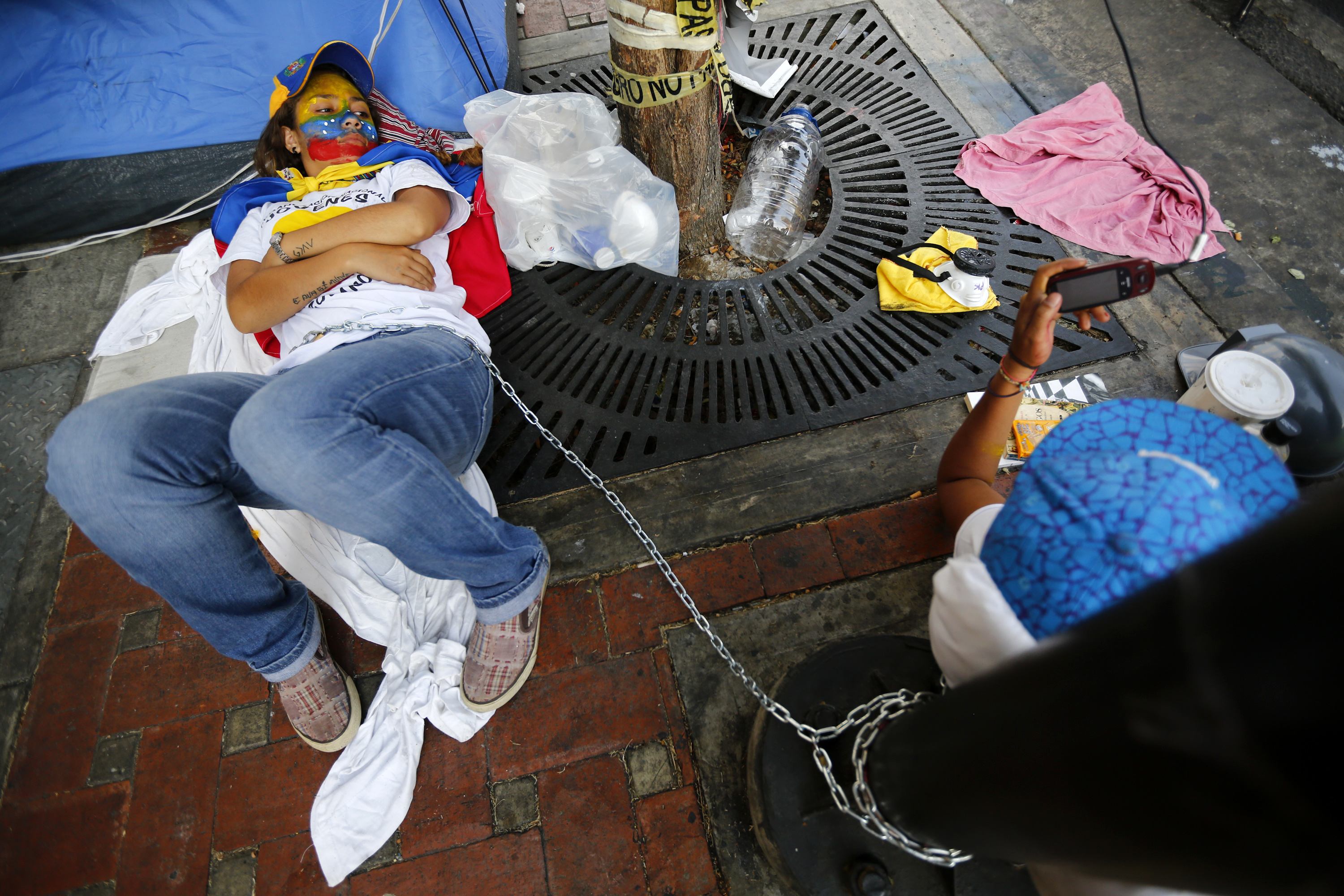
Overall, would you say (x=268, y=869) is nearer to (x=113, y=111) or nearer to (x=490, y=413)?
(x=490, y=413)

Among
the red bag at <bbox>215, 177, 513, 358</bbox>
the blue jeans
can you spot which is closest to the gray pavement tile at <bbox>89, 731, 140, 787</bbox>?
the blue jeans

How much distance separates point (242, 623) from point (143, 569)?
0.73 feet

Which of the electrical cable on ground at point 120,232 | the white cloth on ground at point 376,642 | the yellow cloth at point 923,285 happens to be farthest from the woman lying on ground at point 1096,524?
the electrical cable on ground at point 120,232

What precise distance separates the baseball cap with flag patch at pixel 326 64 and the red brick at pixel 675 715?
78.4 inches

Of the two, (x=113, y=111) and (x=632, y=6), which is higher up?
(x=632, y=6)

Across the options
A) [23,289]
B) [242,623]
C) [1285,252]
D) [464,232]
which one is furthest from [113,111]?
[1285,252]

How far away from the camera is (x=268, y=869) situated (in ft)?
4.85

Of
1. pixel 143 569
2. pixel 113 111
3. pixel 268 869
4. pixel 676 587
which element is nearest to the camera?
pixel 143 569

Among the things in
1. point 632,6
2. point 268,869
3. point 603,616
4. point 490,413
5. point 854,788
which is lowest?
point 268,869

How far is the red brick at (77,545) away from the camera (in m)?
1.94

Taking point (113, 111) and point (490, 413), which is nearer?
point (490, 413)

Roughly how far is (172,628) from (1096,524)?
6.98ft

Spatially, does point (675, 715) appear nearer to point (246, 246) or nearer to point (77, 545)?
point (246, 246)

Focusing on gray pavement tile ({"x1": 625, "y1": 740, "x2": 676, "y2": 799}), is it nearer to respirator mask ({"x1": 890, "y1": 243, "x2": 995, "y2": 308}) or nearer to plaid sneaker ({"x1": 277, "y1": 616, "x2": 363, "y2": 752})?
plaid sneaker ({"x1": 277, "y1": 616, "x2": 363, "y2": 752})
